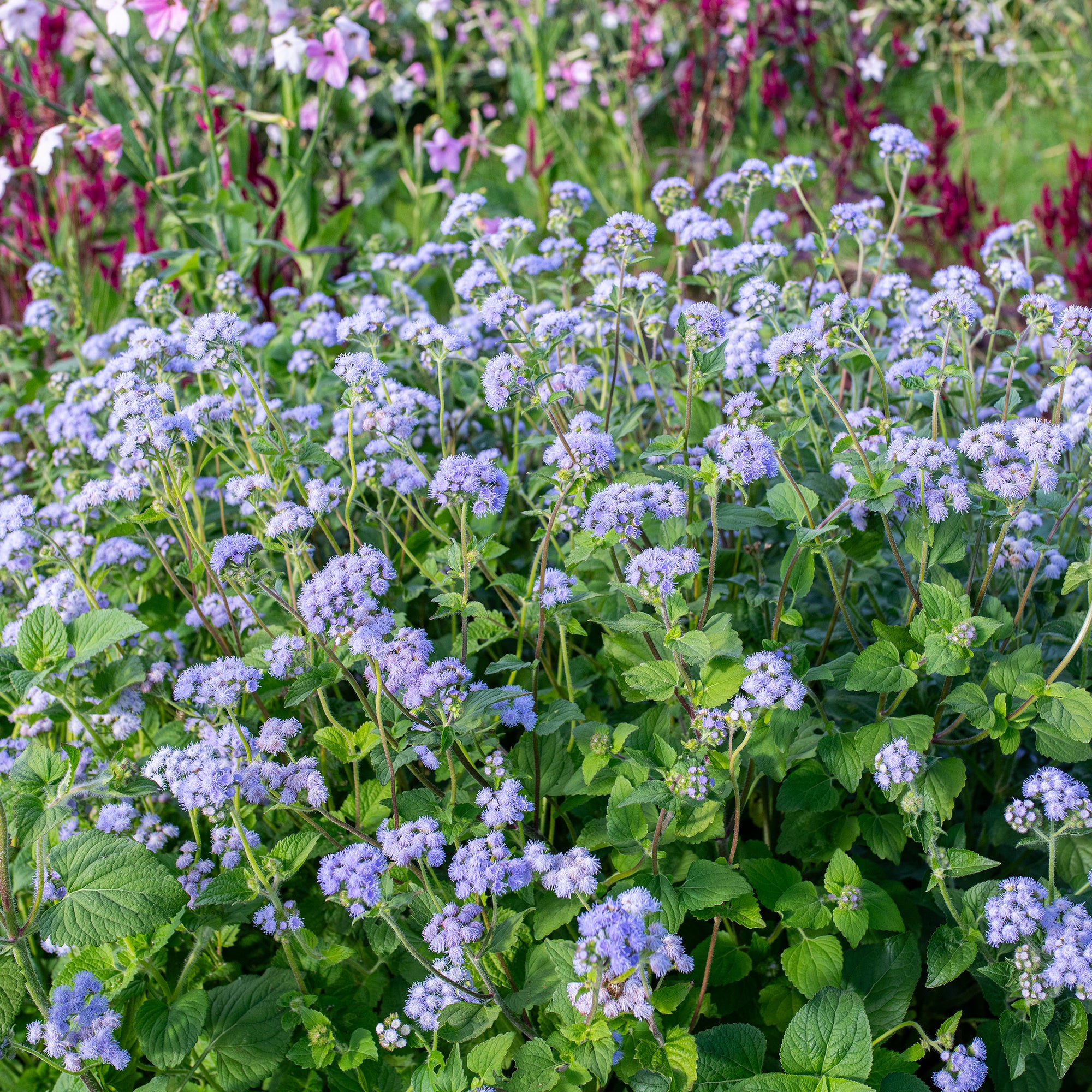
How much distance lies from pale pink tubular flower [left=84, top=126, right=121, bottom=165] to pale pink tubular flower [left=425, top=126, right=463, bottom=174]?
1600 millimetres

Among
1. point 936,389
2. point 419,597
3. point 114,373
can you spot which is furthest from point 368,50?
point 936,389

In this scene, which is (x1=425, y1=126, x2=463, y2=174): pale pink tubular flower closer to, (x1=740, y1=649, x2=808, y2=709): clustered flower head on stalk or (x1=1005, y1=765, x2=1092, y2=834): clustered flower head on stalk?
(x1=740, y1=649, x2=808, y2=709): clustered flower head on stalk

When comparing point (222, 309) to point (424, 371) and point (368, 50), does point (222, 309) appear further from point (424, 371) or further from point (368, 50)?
point (368, 50)

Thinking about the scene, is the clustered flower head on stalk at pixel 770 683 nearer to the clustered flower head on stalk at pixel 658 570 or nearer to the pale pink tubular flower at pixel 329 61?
the clustered flower head on stalk at pixel 658 570

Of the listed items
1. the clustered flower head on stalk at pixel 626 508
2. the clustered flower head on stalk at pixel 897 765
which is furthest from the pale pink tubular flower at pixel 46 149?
the clustered flower head on stalk at pixel 897 765

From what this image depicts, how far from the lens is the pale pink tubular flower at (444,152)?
503 centimetres

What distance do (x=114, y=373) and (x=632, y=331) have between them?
1548 millimetres

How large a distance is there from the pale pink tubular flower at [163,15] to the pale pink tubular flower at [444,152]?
152 cm

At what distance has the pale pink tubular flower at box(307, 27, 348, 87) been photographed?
380 cm

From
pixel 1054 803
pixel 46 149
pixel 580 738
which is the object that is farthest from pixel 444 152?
pixel 1054 803

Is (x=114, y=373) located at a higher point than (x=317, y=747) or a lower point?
higher

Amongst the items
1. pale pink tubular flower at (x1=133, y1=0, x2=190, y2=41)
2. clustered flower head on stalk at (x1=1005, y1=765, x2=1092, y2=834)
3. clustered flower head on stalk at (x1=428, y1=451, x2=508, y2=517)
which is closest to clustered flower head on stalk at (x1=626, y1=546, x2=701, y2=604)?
clustered flower head on stalk at (x1=428, y1=451, x2=508, y2=517)

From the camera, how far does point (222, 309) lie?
311 cm

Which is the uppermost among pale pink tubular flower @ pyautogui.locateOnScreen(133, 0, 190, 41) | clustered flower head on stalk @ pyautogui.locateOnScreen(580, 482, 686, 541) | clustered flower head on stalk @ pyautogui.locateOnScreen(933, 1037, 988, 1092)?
pale pink tubular flower @ pyautogui.locateOnScreen(133, 0, 190, 41)
